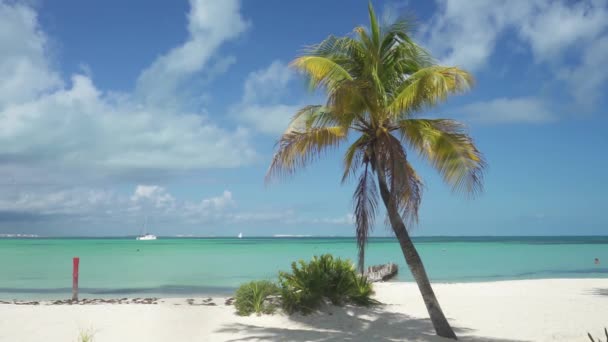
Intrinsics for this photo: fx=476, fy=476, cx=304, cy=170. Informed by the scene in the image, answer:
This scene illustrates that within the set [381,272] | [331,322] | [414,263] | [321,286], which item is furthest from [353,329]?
[381,272]

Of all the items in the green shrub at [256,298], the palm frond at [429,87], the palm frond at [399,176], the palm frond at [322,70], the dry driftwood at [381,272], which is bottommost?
the dry driftwood at [381,272]

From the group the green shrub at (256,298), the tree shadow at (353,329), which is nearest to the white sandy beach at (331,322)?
the tree shadow at (353,329)

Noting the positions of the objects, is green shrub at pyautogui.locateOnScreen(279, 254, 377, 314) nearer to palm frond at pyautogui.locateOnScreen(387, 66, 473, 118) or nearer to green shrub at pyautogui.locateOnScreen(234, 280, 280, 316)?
green shrub at pyautogui.locateOnScreen(234, 280, 280, 316)

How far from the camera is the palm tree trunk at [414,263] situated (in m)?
9.09

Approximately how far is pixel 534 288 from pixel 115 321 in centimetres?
1363

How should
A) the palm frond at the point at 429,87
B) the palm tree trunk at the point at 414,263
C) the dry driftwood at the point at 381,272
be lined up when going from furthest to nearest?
the dry driftwood at the point at 381,272 → the palm tree trunk at the point at 414,263 → the palm frond at the point at 429,87

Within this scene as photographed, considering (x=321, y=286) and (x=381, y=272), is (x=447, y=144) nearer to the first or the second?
(x=321, y=286)

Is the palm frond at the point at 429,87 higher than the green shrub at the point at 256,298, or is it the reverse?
the palm frond at the point at 429,87

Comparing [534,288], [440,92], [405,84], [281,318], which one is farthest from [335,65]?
[534,288]

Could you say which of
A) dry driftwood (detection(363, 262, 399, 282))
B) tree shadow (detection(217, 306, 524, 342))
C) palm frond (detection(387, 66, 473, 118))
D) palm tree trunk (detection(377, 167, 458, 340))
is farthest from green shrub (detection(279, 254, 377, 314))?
dry driftwood (detection(363, 262, 399, 282))

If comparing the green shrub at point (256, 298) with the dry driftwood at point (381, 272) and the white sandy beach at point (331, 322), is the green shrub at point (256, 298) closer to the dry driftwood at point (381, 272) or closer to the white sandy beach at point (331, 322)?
the white sandy beach at point (331, 322)

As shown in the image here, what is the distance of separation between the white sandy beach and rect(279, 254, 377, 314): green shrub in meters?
0.33

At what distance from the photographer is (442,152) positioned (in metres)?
9.32

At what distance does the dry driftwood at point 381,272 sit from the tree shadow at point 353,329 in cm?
918
